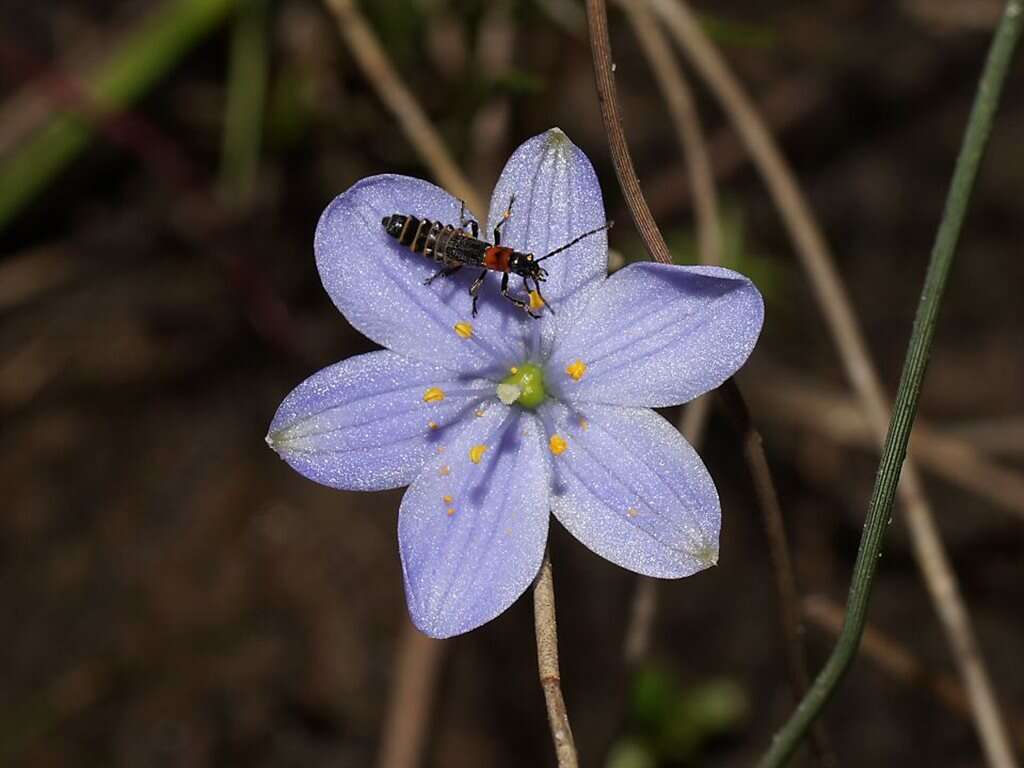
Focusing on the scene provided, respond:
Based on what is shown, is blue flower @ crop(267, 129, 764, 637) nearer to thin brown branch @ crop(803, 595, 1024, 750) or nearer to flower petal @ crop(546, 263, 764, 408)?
flower petal @ crop(546, 263, 764, 408)

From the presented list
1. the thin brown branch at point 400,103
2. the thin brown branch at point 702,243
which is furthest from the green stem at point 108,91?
the thin brown branch at point 702,243

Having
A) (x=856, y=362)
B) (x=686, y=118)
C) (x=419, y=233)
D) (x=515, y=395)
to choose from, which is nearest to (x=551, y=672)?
(x=515, y=395)

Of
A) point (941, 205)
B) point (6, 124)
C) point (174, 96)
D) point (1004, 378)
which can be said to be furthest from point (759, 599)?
point (6, 124)

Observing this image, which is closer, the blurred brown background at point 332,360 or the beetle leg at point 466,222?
the beetle leg at point 466,222

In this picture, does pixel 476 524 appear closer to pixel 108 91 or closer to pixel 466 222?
pixel 466 222

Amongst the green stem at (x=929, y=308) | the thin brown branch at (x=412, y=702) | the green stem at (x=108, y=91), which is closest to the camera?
the green stem at (x=929, y=308)

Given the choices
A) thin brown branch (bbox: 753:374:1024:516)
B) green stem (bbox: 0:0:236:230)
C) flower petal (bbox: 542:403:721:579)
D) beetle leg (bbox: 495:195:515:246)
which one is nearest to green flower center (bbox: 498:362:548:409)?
flower petal (bbox: 542:403:721:579)

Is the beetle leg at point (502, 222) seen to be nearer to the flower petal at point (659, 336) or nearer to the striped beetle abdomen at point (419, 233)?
the striped beetle abdomen at point (419, 233)

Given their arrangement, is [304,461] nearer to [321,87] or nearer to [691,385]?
[691,385]
